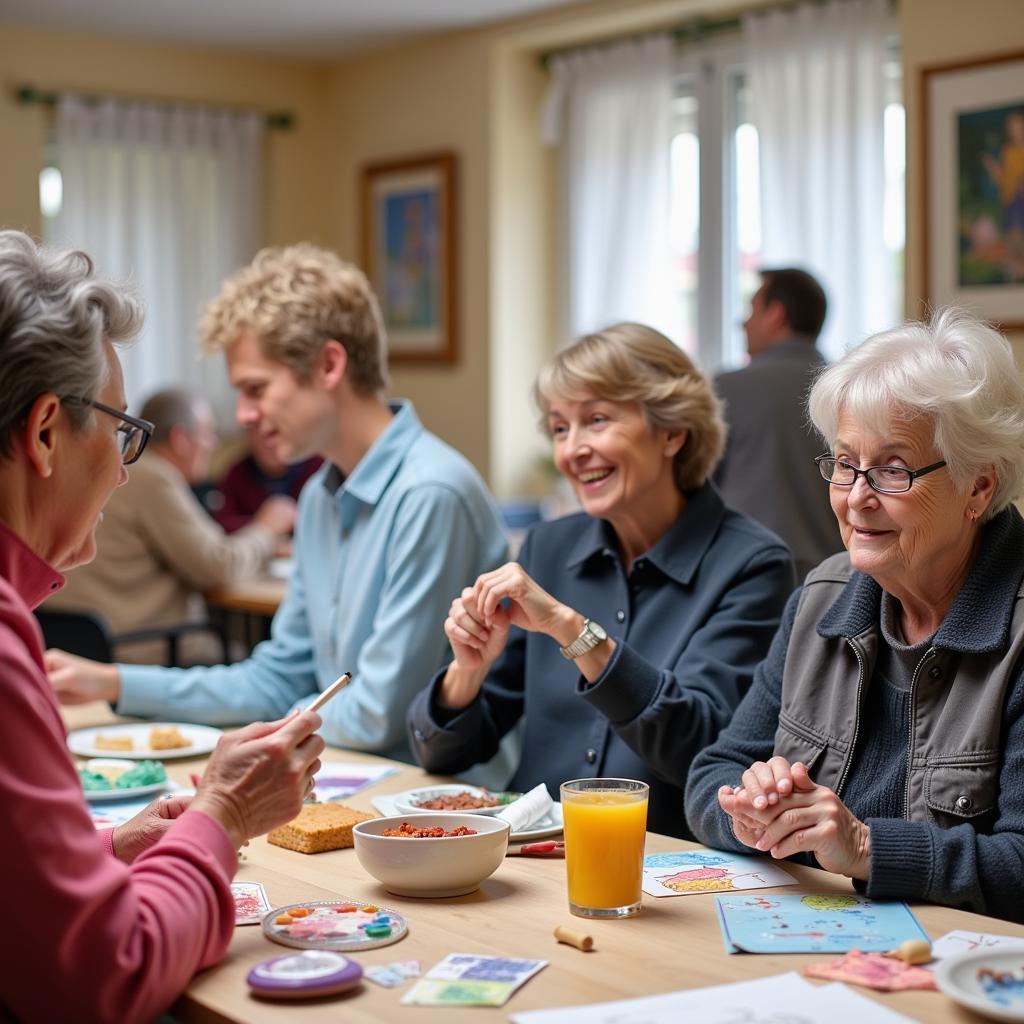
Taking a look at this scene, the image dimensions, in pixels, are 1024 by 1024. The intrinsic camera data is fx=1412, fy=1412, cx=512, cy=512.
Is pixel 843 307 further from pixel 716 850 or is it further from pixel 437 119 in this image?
pixel 716 850

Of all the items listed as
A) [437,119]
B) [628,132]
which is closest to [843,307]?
[628,132]

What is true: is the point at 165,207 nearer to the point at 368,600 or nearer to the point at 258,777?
the point at 368,600

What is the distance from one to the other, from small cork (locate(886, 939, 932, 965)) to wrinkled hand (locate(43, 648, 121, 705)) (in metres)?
1.51

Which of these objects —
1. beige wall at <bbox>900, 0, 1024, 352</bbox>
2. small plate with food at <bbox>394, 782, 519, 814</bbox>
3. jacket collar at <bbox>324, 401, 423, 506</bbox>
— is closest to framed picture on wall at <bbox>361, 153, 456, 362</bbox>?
beige wall at <bbox>900, 0, 1024, 352</bbox>

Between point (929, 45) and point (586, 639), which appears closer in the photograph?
point (586, 639)

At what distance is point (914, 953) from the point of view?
1.29 metres

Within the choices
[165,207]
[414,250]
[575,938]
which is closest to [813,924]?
[575,938]

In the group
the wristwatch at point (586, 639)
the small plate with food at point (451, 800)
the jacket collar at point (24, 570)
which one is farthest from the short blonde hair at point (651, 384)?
the jacket collar at point (24, 570)

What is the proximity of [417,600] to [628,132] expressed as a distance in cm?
388

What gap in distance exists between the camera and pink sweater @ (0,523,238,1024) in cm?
111

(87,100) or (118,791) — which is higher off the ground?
(87,100)

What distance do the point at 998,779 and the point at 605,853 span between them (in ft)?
1.51

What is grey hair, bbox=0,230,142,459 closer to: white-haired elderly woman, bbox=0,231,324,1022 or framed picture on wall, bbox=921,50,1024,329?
white-haired elderly woman, bbox=0,231,324,1022

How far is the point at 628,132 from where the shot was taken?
5.78m
